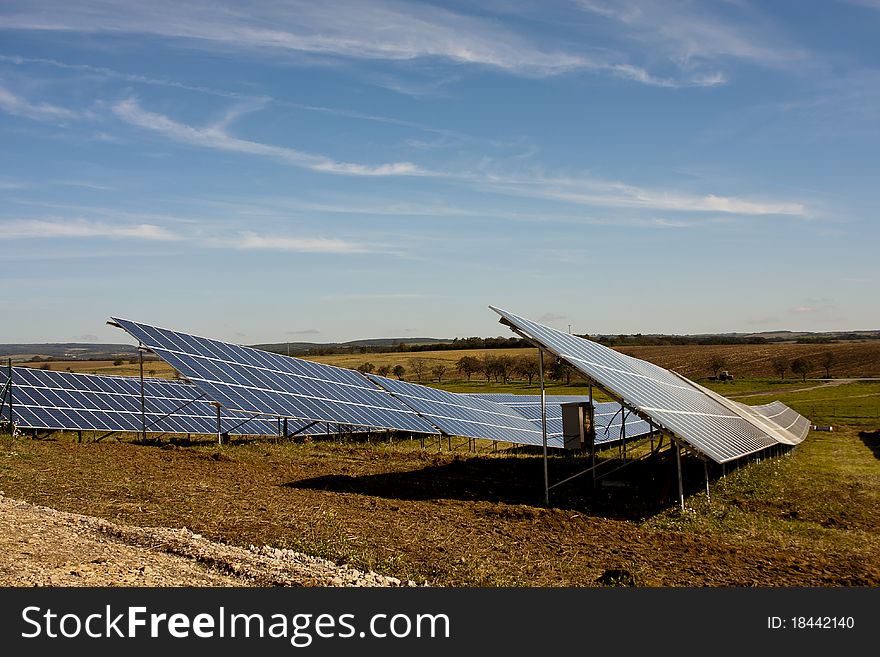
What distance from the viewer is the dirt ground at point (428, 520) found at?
12.0 m

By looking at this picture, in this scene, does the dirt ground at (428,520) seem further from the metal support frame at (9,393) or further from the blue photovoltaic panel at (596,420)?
the blue photovoltaic panel at (596,420)

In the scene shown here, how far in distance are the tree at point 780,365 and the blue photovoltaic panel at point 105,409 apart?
297 ft

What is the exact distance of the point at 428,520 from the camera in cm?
1575

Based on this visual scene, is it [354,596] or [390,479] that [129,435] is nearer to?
[390,479]

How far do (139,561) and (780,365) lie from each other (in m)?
114

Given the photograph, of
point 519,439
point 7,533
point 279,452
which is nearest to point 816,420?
point 519,439

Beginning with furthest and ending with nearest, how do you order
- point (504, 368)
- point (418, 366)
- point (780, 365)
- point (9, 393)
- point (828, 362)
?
point (418, 366) → point (504, 368) → point (780, 365) → point (828, 362) → point (9, 393)

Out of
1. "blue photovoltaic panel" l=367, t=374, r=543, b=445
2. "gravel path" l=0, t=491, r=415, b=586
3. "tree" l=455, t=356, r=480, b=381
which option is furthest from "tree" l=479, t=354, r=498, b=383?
"gravel path" l=0, t=491, r=415, b=586

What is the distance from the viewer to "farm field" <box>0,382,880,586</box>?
1250cm

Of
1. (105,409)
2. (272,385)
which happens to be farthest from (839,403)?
(105,409)

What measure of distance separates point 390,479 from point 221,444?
10180 millimetres

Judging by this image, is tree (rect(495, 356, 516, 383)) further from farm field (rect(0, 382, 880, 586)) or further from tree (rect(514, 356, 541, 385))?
farm field (rect(0, 382, 880, 586))

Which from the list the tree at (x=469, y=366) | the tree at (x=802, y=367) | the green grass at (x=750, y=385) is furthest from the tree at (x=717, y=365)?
the tree at (x=469, y=366)

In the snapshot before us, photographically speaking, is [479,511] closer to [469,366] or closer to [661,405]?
[661,405]
